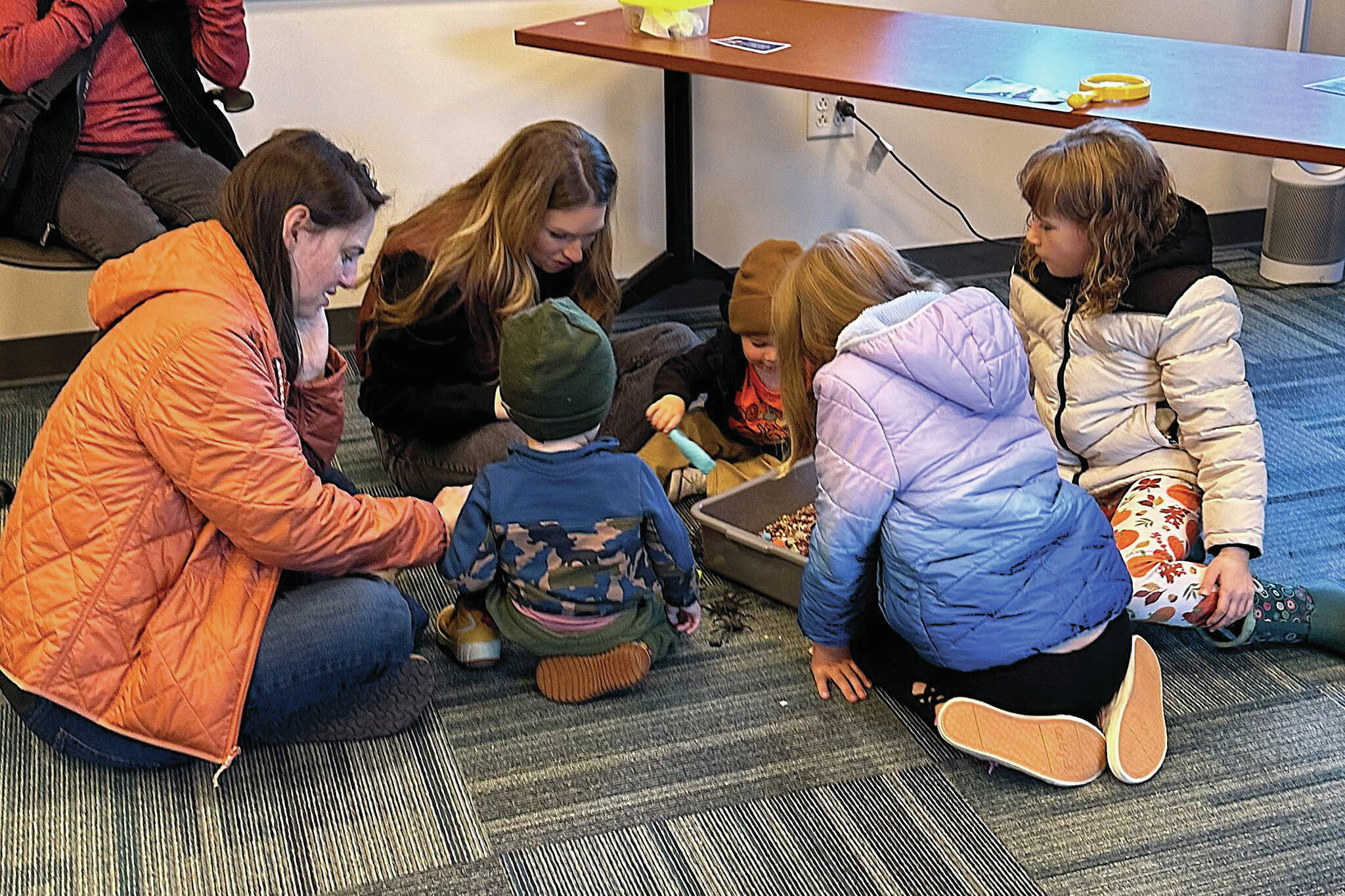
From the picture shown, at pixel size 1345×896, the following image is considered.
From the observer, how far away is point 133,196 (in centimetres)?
243

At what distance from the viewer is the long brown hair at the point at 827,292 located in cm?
171

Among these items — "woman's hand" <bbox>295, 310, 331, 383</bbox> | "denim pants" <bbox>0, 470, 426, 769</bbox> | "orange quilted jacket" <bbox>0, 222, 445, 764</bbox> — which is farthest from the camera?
"woman's hand" <bbox>295, 310, 331, 383</bbox>

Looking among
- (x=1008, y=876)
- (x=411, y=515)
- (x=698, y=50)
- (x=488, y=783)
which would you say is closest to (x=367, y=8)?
(x=698, y=50)

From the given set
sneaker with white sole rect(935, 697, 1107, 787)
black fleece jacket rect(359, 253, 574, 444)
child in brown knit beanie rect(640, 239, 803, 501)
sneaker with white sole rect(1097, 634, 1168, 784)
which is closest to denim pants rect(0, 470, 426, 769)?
black fleece jacket rect(359, 253, 574, 444)

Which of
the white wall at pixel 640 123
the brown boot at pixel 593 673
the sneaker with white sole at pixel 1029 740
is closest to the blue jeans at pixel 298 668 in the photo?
the brown boot at pixel 593 673

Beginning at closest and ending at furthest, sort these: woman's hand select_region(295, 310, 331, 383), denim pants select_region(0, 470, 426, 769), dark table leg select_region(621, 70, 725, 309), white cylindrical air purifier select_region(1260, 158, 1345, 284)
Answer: denim pants select_region(0, 470, 426, 769)
woman's hand select_region(295, 310, 331, 383)
dark table leg select_region(621, 70, 725, 309)
white cylindrical air purifier select_region(1260, 158, 1345, 284)

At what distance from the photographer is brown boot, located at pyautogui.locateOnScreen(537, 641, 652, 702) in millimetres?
1830

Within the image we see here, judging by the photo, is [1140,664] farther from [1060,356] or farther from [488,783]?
[488,783]

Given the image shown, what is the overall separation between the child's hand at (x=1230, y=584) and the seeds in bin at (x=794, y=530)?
58cm

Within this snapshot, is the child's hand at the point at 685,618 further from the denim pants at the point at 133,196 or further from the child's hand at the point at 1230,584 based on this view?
the denim pants at the point at 133,196

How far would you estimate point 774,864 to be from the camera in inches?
61.4

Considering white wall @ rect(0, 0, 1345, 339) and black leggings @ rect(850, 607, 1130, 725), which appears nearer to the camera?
black leggings @ rect(850, 607, 1130, 725)

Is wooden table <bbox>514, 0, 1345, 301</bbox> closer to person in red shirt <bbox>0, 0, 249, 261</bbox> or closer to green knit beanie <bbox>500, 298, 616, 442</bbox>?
person in red shirt <bbox>0, 0, 249, 261</bbox>

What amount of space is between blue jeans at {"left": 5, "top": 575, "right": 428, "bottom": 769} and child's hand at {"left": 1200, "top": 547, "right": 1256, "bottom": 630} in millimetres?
1111
